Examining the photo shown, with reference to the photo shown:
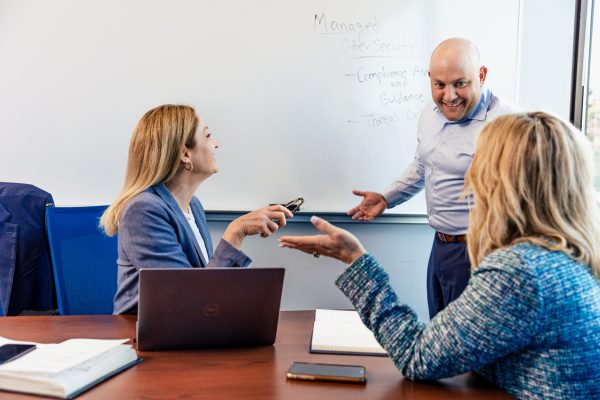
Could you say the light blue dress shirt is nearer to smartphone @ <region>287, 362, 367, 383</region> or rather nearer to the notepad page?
smartphone @ <region>287, 362, 367, 383</region>

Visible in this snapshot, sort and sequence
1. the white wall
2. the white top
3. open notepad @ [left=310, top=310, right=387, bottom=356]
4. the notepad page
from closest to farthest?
the notepad page → open notepad @ [left=310, top=310, right=387, bottom=356] → the white top → the white wall

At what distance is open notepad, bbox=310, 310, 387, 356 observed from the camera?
1373mm

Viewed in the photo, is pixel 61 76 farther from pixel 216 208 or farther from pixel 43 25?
pixel 216 208

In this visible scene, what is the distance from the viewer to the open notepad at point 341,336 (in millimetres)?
1373

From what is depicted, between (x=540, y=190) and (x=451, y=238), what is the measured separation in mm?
1356

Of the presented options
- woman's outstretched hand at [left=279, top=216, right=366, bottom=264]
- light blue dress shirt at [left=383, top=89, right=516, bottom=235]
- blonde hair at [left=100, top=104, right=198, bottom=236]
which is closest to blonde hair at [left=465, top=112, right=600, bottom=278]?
woman's outstretched hand at [left=279, top=216, right=366, bottom=264]

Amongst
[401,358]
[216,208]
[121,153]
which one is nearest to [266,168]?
[216,208]

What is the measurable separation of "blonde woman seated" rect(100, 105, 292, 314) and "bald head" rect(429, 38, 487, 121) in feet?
3.04

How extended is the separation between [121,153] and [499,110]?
5.63ft

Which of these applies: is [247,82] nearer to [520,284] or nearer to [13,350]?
[13,350]

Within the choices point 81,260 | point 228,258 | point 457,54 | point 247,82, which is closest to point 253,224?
point 228,258

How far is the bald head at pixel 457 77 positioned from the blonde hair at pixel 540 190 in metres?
1.25

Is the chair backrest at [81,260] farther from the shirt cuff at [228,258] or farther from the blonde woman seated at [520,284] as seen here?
the blonde woman seated at [520,284]

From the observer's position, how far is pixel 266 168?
9.46ft
